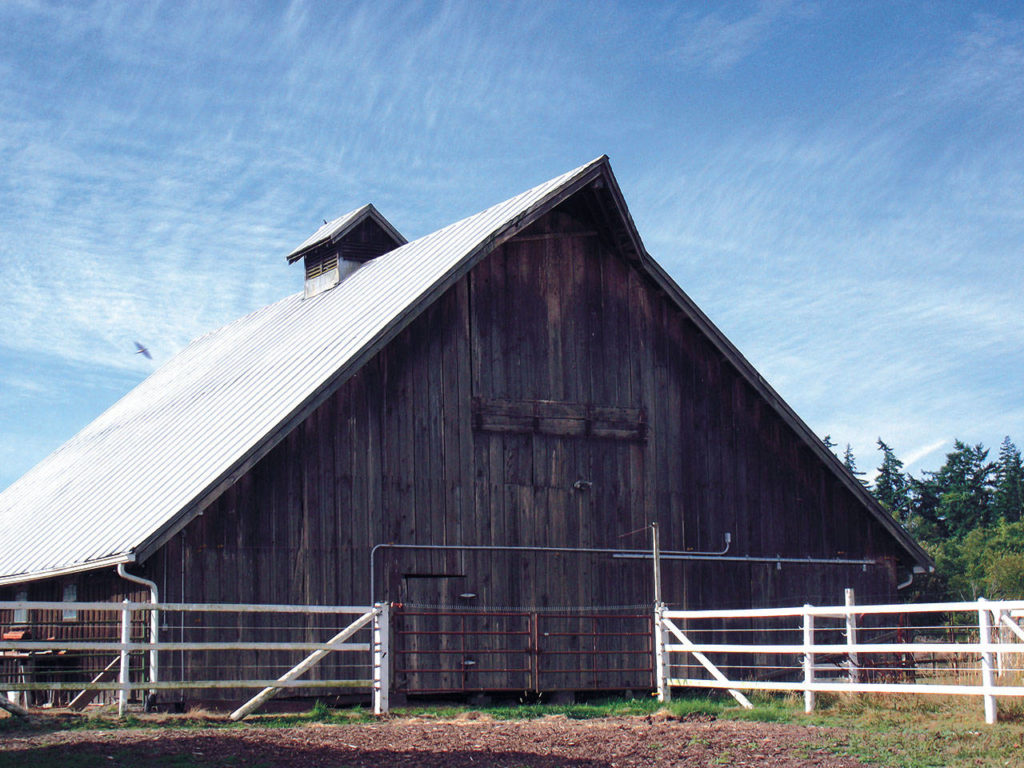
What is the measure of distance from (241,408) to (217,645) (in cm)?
563

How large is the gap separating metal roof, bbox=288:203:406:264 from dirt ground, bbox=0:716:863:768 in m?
15.9

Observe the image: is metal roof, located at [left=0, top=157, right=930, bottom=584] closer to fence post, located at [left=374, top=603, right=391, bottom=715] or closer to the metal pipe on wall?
the metal pipe on wall

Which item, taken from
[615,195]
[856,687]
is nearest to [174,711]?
[856,687]

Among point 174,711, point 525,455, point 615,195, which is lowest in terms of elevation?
Result: point 174,711

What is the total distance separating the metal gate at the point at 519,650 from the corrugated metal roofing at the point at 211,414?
3.52m

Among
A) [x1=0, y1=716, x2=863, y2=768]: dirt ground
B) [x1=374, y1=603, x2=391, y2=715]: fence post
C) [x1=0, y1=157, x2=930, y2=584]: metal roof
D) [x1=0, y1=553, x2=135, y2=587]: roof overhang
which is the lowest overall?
[x1=0, y1=716, x2=863, y2=768]: dirt ground

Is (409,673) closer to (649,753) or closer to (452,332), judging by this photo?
(452,332)

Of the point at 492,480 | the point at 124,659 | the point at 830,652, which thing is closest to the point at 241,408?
the point at 492,480

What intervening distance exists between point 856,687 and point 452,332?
8518mm

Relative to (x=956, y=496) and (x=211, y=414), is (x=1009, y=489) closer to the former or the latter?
(x=956, y=496)

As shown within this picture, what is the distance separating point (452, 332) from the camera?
20406 mm

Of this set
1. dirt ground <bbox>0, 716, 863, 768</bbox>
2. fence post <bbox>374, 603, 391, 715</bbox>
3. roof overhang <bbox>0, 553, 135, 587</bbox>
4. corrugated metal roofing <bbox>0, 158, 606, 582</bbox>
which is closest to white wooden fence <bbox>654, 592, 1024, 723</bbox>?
dirt ground <bbox>0, 716, 863, 768</bbox>

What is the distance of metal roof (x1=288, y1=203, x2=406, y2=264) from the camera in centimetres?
2875

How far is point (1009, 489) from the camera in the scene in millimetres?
86250
